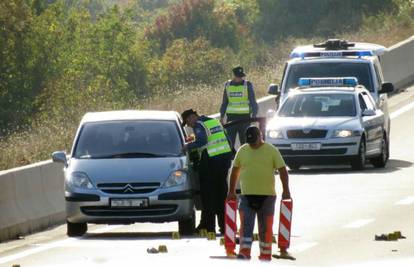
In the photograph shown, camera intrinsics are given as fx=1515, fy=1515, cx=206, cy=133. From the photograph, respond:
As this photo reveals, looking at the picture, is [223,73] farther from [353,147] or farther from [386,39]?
[353,147]

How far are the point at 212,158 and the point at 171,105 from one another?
15.9 m

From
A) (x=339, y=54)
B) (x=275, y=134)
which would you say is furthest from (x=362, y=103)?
(x=339, y=54)

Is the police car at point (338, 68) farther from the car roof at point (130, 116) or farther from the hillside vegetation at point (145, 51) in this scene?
the car roof at point (130, 116)

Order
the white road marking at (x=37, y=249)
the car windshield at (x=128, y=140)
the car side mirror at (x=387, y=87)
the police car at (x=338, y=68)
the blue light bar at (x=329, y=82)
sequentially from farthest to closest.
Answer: the police car at (x=338, y=68)
the car side mirror at (x=387, y=87)
the blue light bar at (x=329, y=82)
the car windshield at (x=128, y=140)
the white road marking at (x=37, y=249)

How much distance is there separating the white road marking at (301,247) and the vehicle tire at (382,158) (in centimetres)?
1007

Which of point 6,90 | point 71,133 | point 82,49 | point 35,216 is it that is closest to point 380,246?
point 35,216

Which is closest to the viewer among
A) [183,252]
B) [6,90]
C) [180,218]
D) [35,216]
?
[183,252]

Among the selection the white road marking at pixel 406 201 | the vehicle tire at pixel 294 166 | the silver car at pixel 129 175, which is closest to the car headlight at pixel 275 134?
the vehicle tire at pixel 294 166

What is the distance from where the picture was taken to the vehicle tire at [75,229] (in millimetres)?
18016

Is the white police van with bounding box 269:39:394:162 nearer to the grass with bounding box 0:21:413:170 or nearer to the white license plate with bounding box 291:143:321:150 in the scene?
the white license plate with bounding box 291:143:321:150

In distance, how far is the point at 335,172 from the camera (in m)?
26.2

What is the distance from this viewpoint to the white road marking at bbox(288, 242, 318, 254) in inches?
629

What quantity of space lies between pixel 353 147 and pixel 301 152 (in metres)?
0.89

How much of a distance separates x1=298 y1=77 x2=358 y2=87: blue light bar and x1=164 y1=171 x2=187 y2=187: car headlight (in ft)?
35.3
